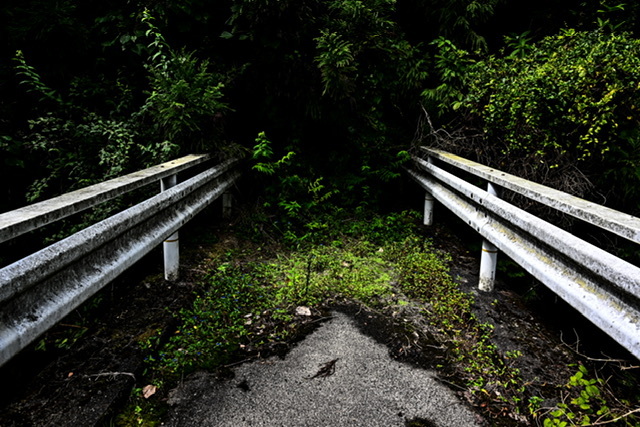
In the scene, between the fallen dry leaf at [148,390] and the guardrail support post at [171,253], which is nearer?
the fallen dry leaf at [148,390]

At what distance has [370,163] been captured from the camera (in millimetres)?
6348

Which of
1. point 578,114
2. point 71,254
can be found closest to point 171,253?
point 71,254

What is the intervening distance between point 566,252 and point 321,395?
1641 millimetres

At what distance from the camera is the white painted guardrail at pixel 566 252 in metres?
1.71

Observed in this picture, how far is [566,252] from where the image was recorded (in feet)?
7.15

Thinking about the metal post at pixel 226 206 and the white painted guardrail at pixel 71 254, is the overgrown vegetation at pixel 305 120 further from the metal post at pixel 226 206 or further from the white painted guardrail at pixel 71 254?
the white painted guardrail at pixel 71 254

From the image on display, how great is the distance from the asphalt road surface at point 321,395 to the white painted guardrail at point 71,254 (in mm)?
824

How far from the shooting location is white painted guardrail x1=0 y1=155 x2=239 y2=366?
1.49 metres

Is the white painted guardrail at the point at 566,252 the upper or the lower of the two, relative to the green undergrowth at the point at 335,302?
upper

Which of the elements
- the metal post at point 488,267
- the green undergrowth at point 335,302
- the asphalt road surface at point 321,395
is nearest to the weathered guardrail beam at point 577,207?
the metal post at point 488,267

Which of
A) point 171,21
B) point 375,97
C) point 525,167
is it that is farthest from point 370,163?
point 171,21

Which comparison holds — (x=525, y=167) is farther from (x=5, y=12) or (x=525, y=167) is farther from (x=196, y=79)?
(x=5, y=12)

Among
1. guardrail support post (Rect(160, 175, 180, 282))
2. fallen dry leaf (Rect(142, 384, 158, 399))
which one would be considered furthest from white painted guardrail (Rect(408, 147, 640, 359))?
guardrail support post (Rect(160, 175, 180, 282))

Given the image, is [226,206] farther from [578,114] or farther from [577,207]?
[578,114]
